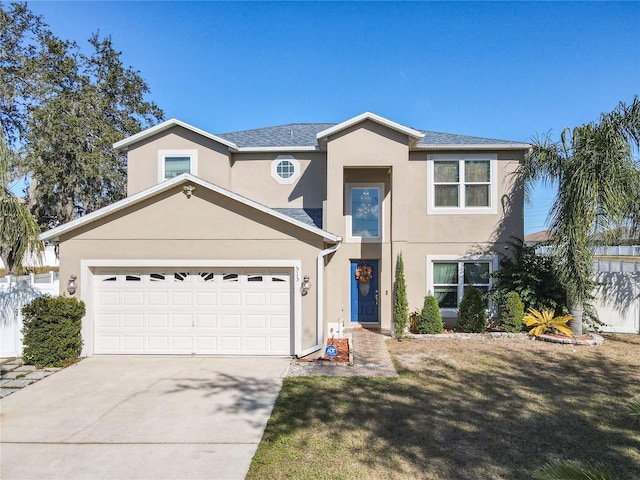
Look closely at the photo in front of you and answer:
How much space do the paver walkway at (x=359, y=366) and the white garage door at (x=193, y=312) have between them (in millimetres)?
1196

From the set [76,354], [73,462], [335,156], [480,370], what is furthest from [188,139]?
[480,370]

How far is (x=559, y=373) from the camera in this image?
8281 millimetres

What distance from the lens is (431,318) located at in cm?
1140

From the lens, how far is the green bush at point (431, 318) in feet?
37.4

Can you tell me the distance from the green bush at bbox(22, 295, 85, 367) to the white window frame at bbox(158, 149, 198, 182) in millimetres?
5571

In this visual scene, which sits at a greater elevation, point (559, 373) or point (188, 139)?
point (188, 139)

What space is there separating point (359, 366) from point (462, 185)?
7.15 m

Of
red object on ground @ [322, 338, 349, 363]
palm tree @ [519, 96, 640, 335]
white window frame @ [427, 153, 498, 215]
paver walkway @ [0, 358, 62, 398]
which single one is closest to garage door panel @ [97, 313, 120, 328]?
paver walkway @ [0, 358, 62, 398]

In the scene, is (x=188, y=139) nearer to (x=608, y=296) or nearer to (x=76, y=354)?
(x=76, y=354)

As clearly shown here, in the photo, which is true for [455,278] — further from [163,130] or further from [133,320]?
[163,130]

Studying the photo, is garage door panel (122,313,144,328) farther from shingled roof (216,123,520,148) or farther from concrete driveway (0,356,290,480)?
shingled roof (216,123,520,148)

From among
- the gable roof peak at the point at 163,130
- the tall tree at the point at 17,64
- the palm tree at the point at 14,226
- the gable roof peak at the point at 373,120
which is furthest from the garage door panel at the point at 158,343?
the tall tree at the point at 17,64

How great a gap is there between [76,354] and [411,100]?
1337 cm

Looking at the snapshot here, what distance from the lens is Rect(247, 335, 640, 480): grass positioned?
4770 mm
